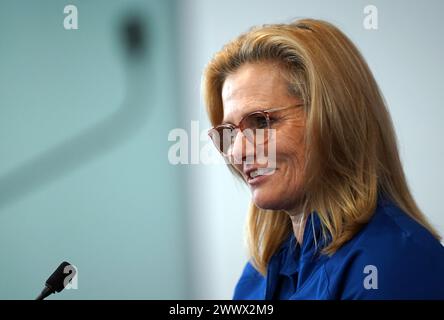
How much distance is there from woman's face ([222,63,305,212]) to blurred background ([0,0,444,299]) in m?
0.60

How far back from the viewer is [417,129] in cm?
142

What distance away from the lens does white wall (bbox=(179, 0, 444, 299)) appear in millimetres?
1417

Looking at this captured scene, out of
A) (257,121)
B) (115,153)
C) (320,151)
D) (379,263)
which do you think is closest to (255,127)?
(257,121)

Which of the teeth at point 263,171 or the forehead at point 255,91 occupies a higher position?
the forehead at point 255,91

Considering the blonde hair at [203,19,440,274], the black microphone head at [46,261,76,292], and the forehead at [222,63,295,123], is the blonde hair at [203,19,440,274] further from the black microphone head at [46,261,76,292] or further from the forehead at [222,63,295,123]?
the black microphone head at [46,261,76,292]

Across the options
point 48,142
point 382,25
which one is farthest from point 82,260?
point 382,25

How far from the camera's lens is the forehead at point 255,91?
0.97 metres

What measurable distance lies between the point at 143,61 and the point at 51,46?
10.9 inches

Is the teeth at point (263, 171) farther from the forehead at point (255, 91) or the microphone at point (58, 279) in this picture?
the microphone at point (58, 279)

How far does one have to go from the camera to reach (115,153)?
Answer: 1.76 m

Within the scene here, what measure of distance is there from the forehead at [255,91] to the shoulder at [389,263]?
10.2 inches

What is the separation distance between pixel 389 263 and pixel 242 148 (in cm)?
32

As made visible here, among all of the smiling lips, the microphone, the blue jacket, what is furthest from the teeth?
the microphone

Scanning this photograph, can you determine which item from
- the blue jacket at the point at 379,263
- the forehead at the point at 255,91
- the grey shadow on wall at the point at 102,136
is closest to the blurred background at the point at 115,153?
the grey shadow on wall at the point at 102,136
